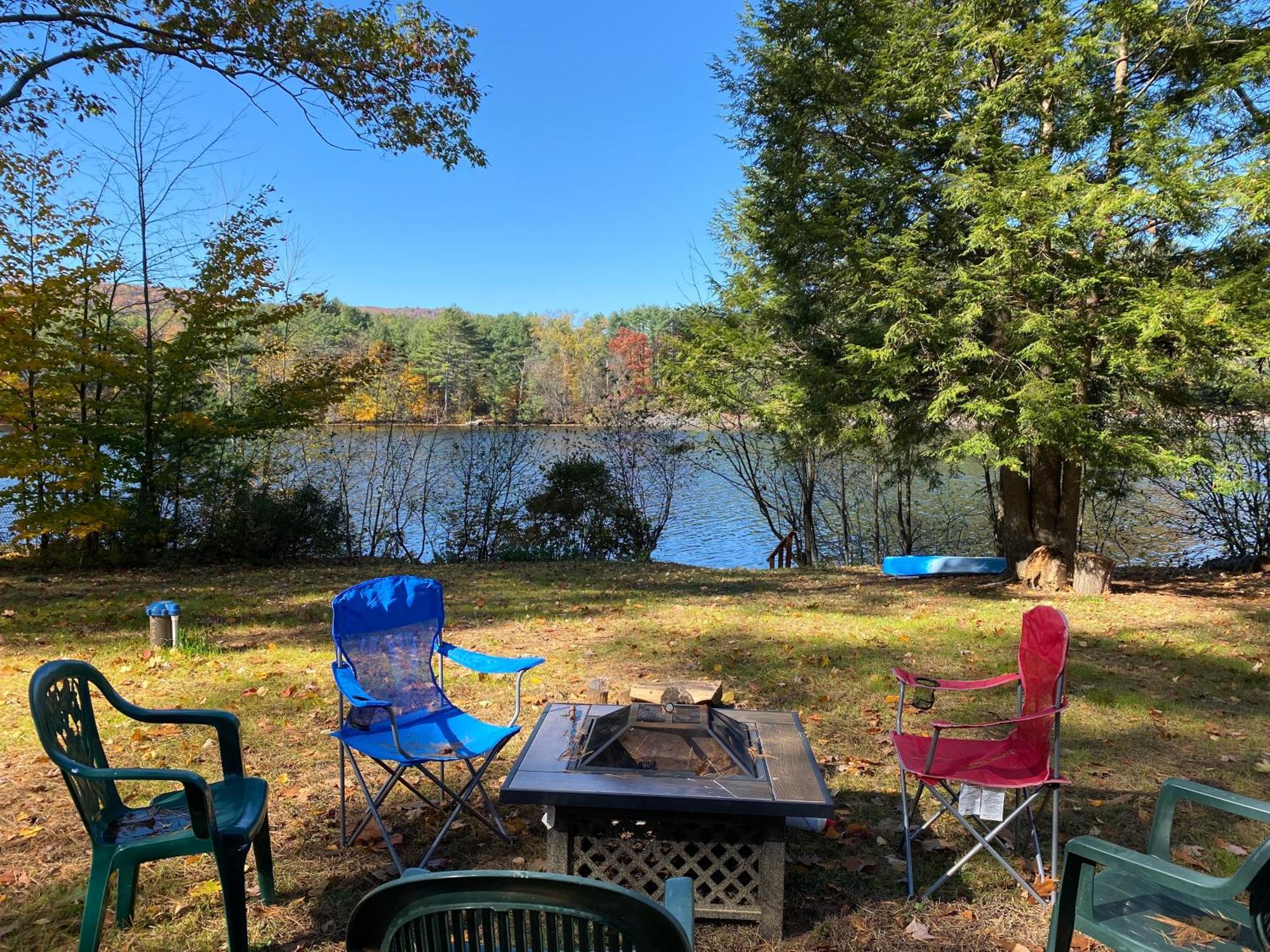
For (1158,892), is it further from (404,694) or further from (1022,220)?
(1022,220)

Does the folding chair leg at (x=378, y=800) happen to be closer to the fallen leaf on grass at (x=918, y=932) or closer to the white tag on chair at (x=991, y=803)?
the fallen leaf on grass at (x=918, y=932)

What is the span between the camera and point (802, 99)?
8.14 metres

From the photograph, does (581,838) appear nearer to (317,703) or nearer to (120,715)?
(317,703)

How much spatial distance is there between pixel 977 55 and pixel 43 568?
39.0ft

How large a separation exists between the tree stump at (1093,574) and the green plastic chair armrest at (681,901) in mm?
7810

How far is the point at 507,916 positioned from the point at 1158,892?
1.87 metres

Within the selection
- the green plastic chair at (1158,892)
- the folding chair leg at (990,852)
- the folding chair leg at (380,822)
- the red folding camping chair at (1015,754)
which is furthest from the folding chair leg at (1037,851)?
the folding chair leg at (380,822)

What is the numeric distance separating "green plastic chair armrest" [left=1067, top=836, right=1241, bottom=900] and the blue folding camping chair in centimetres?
191

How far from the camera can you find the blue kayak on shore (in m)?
9.38

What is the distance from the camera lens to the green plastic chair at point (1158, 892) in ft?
5.55

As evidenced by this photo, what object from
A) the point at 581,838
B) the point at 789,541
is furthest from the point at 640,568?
the point at 581,838

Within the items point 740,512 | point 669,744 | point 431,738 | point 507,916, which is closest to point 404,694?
point 431,738

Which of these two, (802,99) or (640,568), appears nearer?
(802,99)

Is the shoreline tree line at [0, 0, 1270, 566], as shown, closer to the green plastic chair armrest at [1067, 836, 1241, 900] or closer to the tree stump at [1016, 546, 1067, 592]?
the tree stump at [1016, 546, 1067, 592]
